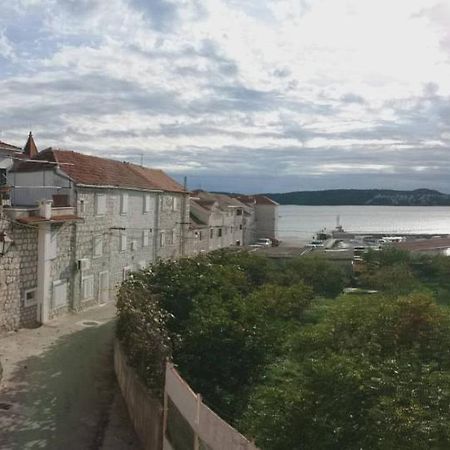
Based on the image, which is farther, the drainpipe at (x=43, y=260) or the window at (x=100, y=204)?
the window at (x=100, y=204)

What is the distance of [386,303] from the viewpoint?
14633 millimetres

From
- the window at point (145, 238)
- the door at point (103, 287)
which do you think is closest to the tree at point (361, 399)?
the door at point (103, 287)

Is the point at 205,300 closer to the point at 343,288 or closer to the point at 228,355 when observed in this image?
the point at 228,355

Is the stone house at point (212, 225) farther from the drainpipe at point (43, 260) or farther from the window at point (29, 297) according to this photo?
the window at point (29, 297)

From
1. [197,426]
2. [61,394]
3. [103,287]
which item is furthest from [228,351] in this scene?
[103,287]

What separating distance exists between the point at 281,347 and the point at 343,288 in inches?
586

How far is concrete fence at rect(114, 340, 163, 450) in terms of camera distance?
12.2 meters

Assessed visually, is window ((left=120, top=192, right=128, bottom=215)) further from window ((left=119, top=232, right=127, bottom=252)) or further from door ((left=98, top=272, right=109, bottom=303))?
door ((left=98, top=272, right=109, bottom=303))

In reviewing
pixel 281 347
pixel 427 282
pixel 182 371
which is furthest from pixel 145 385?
pixel 427 282

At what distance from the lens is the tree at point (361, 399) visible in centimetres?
770

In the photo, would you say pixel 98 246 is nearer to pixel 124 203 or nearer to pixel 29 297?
pixel 124 203

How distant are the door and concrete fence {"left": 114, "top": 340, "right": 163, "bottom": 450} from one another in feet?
49.6

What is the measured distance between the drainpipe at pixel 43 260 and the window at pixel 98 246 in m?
5.20

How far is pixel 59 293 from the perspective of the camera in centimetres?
2777
